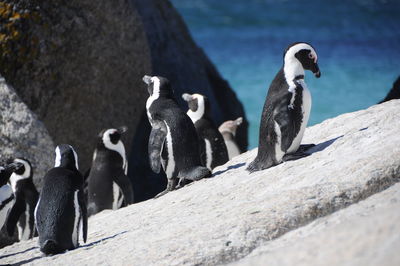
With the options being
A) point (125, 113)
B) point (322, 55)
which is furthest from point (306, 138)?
point (322, 55)

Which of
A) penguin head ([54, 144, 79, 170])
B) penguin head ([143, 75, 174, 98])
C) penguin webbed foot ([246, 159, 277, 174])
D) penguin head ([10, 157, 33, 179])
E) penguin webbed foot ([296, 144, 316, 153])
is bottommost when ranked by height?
penguin webbed foot ([246, 159, 277, 174])

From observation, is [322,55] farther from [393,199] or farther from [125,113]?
[393,199]

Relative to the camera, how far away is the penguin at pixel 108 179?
714 centimetres

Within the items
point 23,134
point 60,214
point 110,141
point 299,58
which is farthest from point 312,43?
point 60,214

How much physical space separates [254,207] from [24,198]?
297 cm

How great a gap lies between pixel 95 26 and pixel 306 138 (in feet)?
10.9

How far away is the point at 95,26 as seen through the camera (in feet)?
27.4

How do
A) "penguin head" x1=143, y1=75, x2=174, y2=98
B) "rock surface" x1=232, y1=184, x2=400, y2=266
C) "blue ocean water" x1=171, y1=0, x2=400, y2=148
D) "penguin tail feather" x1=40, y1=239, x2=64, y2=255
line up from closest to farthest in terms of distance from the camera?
"rock surface" x1=232, y1=184, x2=400, y2=266 < "penguin tail feather" x1=40, y1=239, x2=64, y2=255 < "penguin head" x1=143, y1=75, x2=174, y2=98 < "blue ocean water" x1=171, y1=0, x2=400, y2=148

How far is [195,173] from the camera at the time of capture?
5.88 metres

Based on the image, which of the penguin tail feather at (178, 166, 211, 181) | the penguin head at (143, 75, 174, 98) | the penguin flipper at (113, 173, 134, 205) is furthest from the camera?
the penguin flipper at (113, 173, 134, 205)

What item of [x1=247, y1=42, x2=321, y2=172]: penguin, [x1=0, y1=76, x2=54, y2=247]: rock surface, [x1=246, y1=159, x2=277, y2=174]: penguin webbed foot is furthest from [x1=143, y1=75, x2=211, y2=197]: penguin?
[x1=0, y1=76, x2=54, y2=247]: rock surface

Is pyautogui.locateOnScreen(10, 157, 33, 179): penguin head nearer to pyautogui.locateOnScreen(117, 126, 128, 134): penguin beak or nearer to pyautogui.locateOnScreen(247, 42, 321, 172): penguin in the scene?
pyautogui.locateOnScreen(117, 126, 128, 134): penguin beak

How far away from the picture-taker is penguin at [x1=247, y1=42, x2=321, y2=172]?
5141 millimetres

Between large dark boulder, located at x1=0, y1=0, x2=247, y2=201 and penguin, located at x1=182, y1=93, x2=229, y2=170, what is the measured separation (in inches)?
53.3
